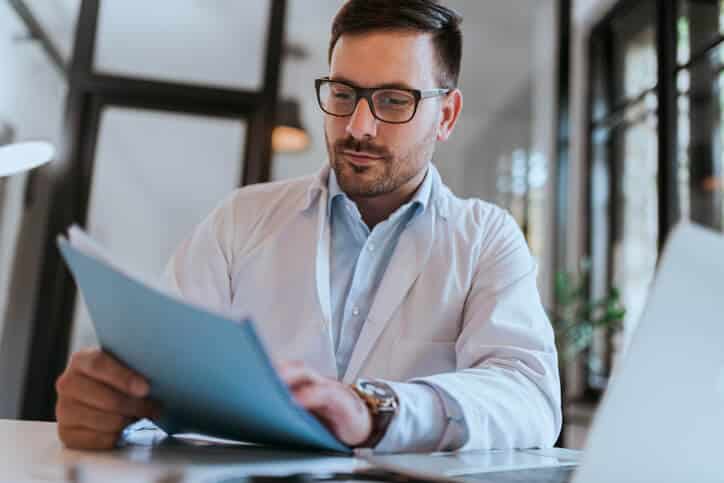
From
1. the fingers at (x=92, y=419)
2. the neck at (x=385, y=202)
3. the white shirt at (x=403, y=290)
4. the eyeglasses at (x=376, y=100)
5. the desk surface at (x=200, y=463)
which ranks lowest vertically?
the desk surface at (x=200, y=463)

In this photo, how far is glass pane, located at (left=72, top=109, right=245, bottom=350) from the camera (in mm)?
3711

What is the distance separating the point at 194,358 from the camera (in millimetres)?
532

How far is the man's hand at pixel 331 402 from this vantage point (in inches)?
24.7

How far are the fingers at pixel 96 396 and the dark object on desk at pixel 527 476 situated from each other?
33 centimetres

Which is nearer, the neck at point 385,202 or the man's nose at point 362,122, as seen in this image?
the man's nose at point 362,122

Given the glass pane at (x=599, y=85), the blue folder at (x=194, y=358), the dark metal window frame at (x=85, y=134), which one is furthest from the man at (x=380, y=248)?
the glass pane at (x=599, y=85)

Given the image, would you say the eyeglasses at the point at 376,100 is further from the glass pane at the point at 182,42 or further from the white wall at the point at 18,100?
the glass pane at the point at 182,42

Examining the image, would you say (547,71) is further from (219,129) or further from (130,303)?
(130,303)

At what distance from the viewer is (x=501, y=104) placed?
14.2ft

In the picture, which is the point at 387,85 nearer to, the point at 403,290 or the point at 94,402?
the point at 403,290

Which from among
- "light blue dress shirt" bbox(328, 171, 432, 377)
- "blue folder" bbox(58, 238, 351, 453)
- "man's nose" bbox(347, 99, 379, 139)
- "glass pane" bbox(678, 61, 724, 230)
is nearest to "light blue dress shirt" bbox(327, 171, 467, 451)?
"light blue dress shirt" bbox(328, 171, 432, 377)

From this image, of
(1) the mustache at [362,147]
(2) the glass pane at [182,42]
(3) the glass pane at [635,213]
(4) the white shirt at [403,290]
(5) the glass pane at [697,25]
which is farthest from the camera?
(2) the glass pane at [182,42]

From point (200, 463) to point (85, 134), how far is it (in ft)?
12.0

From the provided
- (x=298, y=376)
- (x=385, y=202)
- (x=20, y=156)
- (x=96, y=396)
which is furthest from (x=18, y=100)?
(x=298, y=376)
